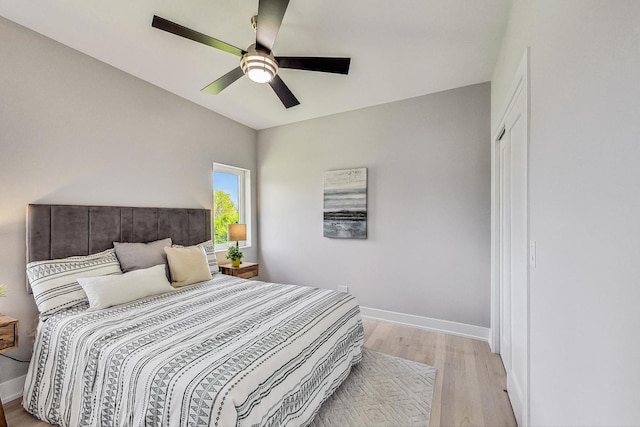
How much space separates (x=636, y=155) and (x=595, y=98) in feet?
0.91

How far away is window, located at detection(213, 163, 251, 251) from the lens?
3.78 metres

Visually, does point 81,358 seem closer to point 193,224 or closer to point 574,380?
point 193,224

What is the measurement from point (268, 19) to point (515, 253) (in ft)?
7.19

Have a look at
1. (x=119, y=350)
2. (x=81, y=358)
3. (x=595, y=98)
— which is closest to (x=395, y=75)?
(x=595, y=98)

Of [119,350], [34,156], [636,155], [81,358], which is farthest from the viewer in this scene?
[34,156]

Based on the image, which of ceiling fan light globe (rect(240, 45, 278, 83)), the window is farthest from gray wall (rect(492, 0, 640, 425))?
the window

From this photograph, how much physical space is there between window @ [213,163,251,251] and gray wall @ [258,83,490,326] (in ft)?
1.52

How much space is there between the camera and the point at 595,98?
2.52 ft

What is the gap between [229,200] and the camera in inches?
157

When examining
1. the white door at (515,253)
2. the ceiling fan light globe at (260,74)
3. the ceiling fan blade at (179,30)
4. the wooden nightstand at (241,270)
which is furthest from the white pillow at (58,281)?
the white door at (515,253)

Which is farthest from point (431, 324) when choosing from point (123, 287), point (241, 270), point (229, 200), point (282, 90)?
point (229, 200)

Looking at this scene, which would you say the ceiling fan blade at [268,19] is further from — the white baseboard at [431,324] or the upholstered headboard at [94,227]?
the white baseboard at [431,324]

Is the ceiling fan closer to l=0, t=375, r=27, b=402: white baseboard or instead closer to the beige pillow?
the beige pillow

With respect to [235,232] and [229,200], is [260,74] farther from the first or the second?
A: [229,200]
